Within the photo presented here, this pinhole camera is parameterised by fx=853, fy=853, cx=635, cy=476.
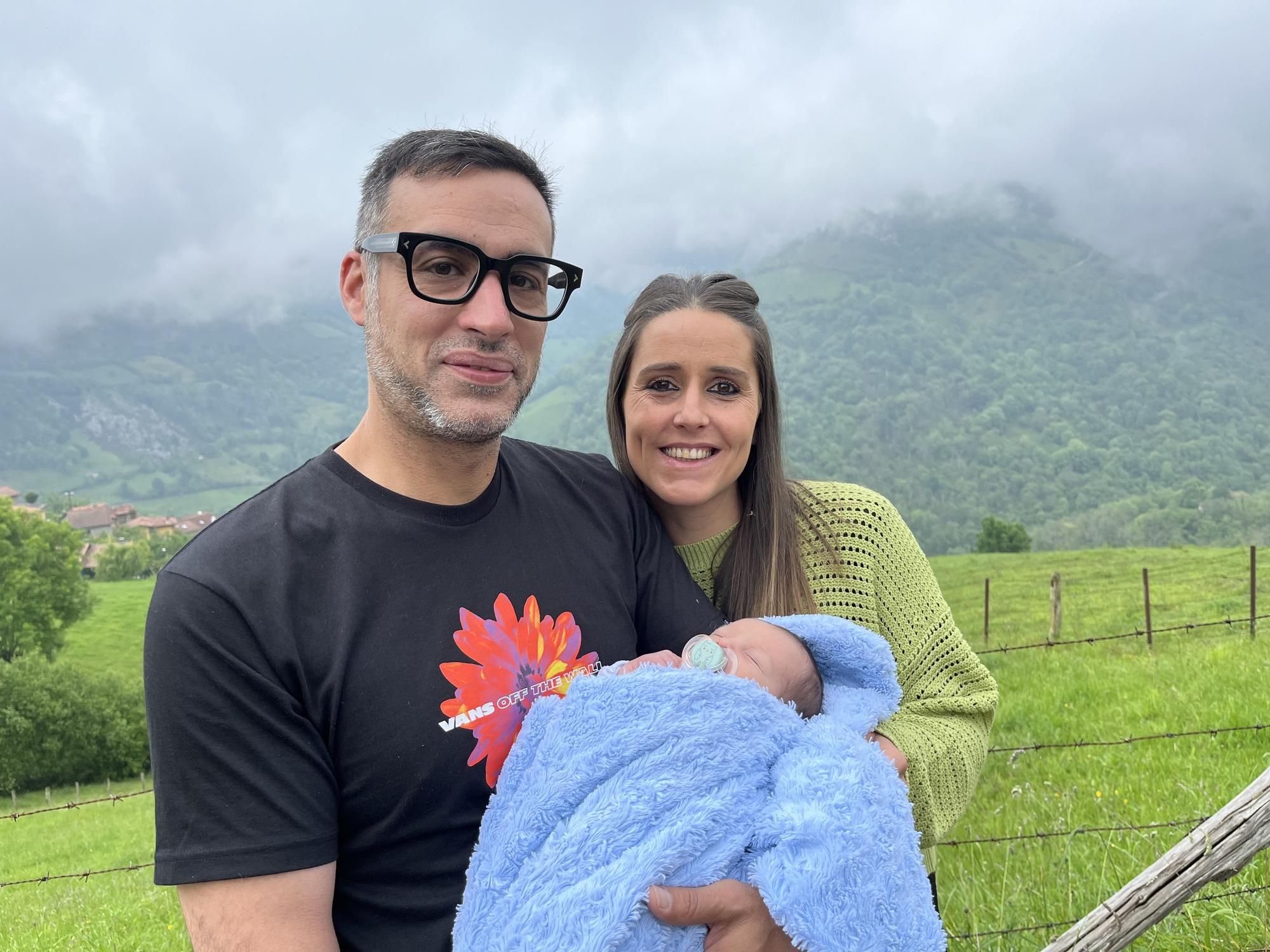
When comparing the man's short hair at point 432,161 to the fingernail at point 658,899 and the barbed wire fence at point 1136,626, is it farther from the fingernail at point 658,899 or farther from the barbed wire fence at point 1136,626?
the barbed wire fence at point 1136,626

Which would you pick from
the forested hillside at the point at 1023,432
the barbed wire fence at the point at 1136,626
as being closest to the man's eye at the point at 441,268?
the barbed wire fence at the point at 1136,626

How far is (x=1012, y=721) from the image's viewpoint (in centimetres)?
794

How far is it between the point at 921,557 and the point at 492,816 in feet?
5.22

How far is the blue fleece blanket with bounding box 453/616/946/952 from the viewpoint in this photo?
4.65 ft

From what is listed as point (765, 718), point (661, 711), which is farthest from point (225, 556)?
point (765, 718)

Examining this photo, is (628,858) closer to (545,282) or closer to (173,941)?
(545,282)

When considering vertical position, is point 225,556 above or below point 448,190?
below

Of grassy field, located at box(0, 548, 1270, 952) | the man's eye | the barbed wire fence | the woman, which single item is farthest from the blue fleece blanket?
grassy field, located at box(0, 548, 1270, 952)

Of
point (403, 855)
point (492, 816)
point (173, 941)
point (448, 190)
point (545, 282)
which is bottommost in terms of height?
point (173, 941)

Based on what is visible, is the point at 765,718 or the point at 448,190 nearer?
the point at 765,718

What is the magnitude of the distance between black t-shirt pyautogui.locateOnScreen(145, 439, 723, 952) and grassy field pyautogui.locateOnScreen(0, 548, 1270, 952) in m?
2.63

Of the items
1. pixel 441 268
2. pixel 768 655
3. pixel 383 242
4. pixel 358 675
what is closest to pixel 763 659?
pixel 768 655

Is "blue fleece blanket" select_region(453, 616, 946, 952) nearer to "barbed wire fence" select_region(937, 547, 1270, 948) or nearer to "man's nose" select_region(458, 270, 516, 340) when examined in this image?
"man's nose" select_region(458, 270, 516, 340)

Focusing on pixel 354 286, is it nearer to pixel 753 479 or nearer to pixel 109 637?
pixel 753 479
